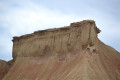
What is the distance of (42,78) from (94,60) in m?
11.1

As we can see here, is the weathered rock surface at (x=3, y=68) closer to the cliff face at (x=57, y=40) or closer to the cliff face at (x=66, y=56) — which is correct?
the cliff face at (x=57, y=40)

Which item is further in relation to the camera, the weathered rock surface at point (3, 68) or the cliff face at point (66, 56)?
the weathered rock surface at point (3, 68)

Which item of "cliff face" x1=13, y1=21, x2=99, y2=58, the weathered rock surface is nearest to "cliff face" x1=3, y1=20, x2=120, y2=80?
"cliff face" x1=13, y1=21, x2=99, y2=58

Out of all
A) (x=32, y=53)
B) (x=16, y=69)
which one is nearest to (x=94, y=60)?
(x=32, y=53)

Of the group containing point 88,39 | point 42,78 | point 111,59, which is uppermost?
point 88,39

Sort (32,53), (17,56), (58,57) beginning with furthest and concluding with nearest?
(17,56), (32,53), (58,57)

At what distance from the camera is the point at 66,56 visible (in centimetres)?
4441

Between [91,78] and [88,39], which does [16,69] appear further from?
[91,78]

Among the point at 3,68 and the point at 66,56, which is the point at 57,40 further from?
the point at 3,68

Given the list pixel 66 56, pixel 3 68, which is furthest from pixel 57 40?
pixel 3 68

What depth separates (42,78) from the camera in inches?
1732

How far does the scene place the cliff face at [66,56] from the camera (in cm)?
3750

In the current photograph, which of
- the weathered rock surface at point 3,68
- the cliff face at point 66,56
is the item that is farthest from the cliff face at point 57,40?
the weathered rock surface at point 3,68

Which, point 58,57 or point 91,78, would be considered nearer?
point 91,78
